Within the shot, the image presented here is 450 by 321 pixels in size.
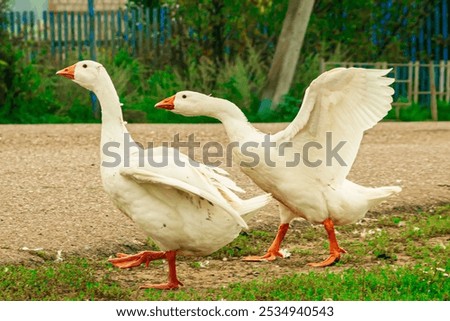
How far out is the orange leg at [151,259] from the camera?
215 inches

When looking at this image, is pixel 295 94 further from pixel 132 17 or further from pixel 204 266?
pixel 204 266

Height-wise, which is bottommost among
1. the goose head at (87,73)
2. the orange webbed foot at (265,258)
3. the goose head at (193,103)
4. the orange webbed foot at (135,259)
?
the orange webbed foot at (265,258)

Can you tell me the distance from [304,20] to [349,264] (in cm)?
1121

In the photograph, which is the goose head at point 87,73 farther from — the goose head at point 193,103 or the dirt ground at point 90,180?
the dirt ground at point 90,180

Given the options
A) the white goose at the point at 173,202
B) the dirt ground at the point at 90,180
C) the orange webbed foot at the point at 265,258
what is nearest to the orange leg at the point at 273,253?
the orange webbed foot at the point at 265,258

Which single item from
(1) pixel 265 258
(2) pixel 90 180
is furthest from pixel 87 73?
(2) pixel 90 180

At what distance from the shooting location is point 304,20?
55.8 ft

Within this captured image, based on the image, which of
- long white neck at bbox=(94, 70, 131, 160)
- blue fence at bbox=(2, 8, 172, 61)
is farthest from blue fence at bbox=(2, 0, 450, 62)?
long white neck at bbox=(94, 70, 131, 160)

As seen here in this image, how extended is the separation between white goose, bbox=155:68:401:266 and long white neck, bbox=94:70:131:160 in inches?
12.3

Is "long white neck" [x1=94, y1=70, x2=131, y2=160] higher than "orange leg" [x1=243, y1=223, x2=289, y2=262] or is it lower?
higher

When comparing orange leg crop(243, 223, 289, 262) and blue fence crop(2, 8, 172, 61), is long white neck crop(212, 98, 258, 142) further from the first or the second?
blue fence crop(2, 8, 172, 61)

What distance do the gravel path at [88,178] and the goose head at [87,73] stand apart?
123 centimetres

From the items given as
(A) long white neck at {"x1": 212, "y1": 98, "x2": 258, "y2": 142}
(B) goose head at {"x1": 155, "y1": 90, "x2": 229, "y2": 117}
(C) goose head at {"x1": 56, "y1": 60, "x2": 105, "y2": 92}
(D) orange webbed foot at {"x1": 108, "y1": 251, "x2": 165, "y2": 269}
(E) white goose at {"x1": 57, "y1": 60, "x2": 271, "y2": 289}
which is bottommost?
(D) orange webbed foot at {"x1": 108, "y1": 251, "x2": 165, "y2": 269}

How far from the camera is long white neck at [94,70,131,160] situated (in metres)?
5.59
